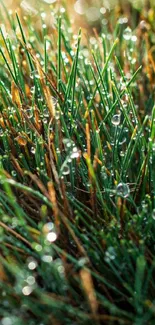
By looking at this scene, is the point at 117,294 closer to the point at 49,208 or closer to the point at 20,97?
the point at 49,208

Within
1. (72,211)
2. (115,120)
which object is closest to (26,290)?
(72,211)

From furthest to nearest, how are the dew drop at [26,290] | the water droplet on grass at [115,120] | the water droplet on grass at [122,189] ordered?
the water droplet on grass at [115,120]
the water droplet on grass at [122,189]
the dew drop at [26,290]

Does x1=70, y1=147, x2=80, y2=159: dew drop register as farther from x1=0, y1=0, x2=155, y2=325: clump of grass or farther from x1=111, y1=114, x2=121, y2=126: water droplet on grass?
x1=111, y1=114, x2=121, y2=126: water droplet on grass

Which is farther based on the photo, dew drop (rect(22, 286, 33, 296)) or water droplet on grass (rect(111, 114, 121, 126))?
water droplet on grass (rect(111, 114, 121, 126))

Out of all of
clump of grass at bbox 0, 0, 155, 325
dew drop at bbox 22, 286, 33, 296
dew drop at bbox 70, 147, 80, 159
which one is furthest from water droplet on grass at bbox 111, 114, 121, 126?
dew drop at bbox 22, 286, 33, 296

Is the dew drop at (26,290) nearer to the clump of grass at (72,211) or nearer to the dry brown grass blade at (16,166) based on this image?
the clump of grass at (72,211)

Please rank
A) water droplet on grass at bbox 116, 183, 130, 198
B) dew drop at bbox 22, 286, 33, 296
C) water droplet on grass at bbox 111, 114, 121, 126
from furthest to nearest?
1. water droplet on grass at bbox 111, 114, 121, 126
2. water droplet on grass at bbox 116, 183, 130, 198
3. dew drop at bbox 22, 286, 33, 296

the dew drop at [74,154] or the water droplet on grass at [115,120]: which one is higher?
the water droplet on grass at [115,120]

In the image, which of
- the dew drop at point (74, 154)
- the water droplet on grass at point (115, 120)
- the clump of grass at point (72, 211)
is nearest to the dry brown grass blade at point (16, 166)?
the clump of grass at point (72, 211)
